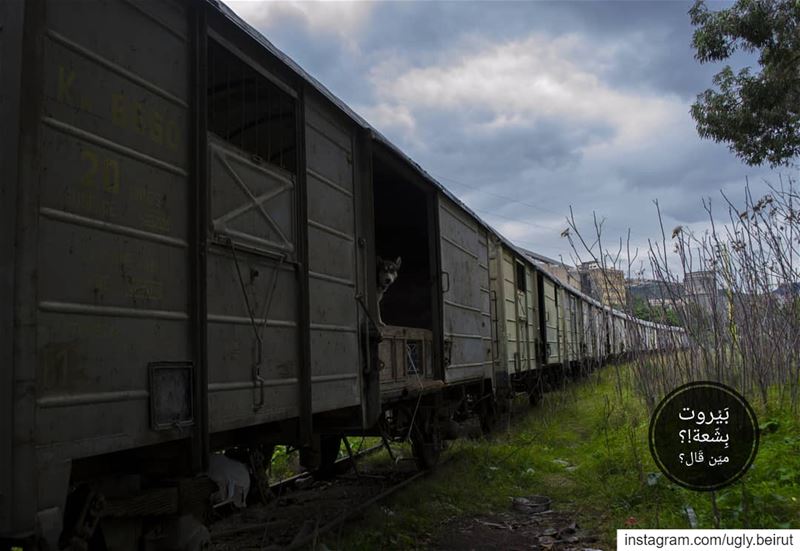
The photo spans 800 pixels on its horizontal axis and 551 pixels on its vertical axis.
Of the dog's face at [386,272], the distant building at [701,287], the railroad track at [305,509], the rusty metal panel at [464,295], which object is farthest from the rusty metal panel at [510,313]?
the dog's face at [386,272]

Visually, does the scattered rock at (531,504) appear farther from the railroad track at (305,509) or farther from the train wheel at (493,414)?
the train wheel at (493,414)

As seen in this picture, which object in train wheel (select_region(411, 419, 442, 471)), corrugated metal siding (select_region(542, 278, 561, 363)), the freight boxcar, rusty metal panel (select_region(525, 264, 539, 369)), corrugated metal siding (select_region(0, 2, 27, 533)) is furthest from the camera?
corrugated metal siding (select_region(542, 278, 561, 363))

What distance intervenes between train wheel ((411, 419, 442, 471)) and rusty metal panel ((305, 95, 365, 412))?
2722 mm

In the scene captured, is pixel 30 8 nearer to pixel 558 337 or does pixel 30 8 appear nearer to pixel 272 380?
pixel 272 380

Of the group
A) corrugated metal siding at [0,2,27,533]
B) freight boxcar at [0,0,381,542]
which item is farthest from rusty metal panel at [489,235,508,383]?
corrugated metal siding at [0,2,27,533]

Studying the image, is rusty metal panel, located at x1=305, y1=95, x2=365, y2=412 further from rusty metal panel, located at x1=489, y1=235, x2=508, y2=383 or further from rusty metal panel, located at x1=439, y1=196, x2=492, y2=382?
rusty metal panel, located at x1=489, y1=235, x2=508, y2=383

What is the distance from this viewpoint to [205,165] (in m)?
3.34

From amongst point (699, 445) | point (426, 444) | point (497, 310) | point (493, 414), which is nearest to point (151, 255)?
point (699, 445)

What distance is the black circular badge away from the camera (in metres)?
4.81

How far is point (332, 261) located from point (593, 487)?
3.76 metres

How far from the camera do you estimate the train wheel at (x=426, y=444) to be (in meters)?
7.67

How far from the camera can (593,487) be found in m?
6.62

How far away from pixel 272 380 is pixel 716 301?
17.0 ft

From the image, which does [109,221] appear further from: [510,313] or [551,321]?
[551,321]
